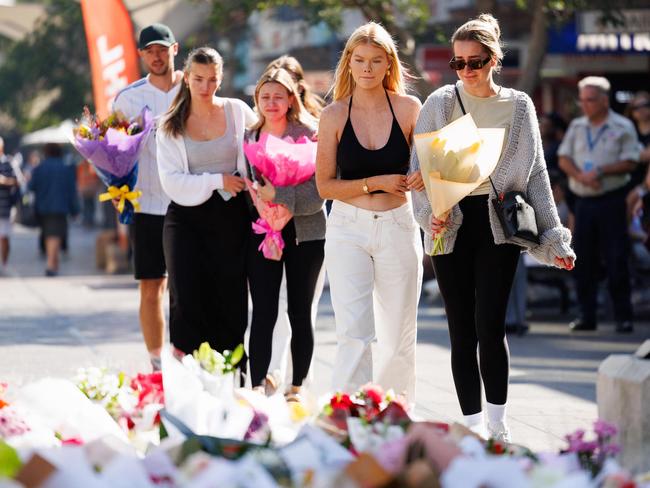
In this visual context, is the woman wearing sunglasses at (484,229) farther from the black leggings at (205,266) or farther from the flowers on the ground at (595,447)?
the flowers on the ground at (595,447)

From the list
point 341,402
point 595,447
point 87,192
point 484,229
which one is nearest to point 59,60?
point 87,192

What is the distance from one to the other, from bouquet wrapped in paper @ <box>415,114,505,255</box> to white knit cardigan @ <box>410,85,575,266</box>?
0.23 meters

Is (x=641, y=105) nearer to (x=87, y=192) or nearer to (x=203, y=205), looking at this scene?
(x=203, y=205)

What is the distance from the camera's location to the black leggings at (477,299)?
6688 mm

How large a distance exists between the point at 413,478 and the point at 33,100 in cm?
4894

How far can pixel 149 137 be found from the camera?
896 cm

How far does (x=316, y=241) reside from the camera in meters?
8.17

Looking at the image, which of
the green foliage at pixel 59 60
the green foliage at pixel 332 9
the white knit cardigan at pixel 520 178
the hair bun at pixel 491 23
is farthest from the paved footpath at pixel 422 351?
the green foliage at pixel 59 60

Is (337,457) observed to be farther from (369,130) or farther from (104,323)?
(104,323)

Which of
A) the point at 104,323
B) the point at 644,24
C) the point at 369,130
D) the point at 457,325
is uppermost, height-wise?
the point at 644,24

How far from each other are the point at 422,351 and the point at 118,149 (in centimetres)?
391

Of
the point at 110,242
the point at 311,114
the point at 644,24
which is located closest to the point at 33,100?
the point at 110,242

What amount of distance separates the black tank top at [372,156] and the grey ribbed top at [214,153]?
1169mm

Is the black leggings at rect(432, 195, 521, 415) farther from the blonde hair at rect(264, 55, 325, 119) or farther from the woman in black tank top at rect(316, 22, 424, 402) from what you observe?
the blonde hair at rect(264, 55, 325, 119)
